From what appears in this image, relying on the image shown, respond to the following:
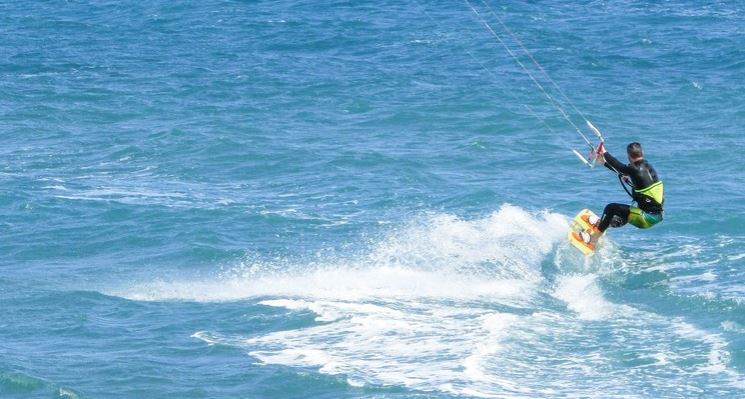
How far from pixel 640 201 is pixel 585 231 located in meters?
1.19

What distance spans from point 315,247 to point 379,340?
560cm

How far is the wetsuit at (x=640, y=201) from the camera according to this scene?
744 inches

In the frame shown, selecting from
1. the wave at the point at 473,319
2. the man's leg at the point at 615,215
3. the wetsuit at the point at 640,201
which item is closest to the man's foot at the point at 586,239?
the wetsuit at the point at 640,201

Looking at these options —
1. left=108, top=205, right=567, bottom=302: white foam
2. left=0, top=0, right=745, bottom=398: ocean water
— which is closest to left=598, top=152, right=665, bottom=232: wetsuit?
left=0, top=0, right=745, bottom=398: ocean water

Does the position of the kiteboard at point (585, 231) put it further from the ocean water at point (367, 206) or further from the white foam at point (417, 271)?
the white foam at point (417, 271)

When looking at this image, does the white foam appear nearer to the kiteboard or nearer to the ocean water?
the ocean water

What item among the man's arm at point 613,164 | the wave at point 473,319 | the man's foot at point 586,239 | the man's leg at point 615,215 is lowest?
the wave at point 473,319

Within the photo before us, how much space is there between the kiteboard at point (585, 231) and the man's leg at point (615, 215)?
0.92ft

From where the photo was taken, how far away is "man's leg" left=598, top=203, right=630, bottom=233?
772 inches

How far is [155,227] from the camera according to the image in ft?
80.8

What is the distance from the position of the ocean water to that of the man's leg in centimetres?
111

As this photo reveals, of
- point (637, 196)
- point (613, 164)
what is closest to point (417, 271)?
point (637, 196)

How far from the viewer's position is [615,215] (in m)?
19.7

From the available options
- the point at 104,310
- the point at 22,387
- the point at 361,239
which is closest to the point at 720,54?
the point at 361,239
